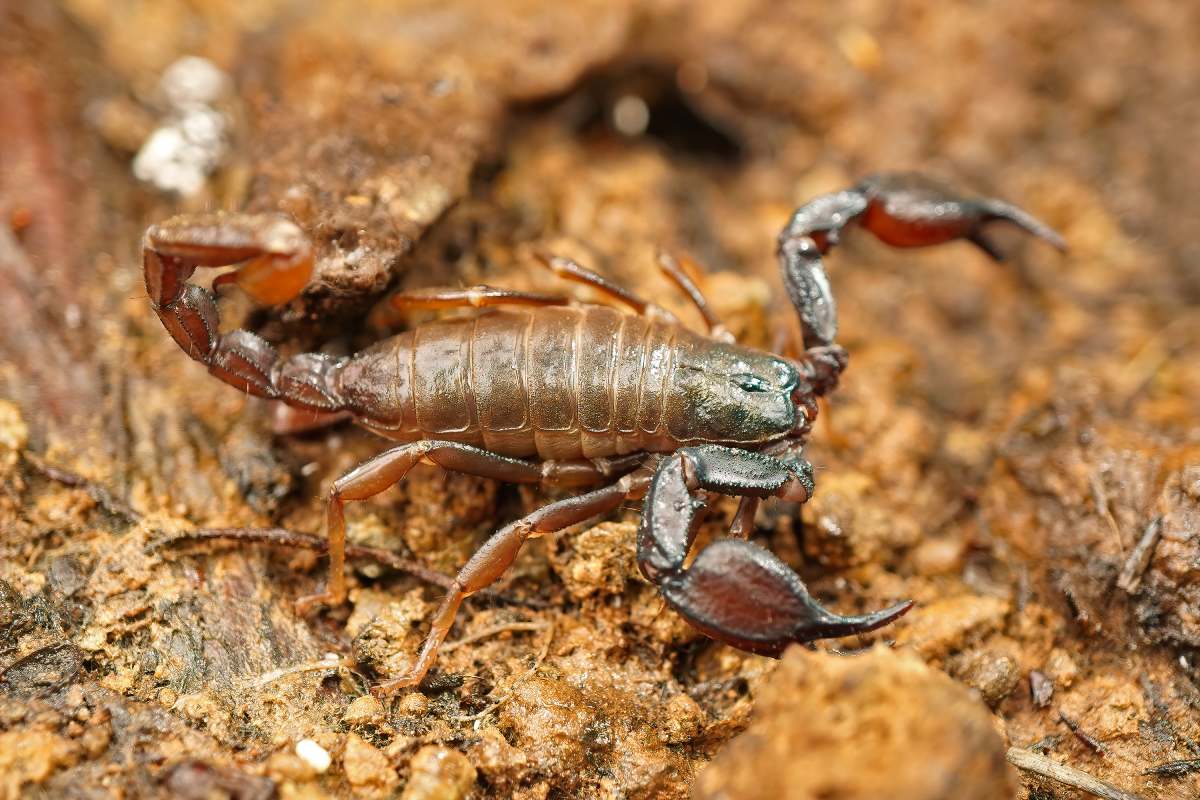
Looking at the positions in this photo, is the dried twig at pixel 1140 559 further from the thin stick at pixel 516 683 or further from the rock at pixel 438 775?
the rock at pixel 438 775

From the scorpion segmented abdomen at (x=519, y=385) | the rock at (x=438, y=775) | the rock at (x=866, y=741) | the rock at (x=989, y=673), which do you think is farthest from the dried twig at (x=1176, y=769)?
the rock at (x=438, y=775)

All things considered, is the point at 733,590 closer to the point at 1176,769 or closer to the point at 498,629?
the point at 498,629

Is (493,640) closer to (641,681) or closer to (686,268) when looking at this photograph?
(641,681)

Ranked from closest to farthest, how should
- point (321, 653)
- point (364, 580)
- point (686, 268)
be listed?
point (321, 653), point (364, 580), point (686, 268)

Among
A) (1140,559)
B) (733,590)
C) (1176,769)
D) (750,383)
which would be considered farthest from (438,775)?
(1140,559)

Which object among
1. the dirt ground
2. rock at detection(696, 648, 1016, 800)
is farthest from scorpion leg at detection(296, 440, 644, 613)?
rock at detection(696, 648, 1016, 800)

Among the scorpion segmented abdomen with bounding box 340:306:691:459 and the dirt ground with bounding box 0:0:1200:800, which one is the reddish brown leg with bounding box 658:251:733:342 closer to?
the dirt ground with bounding box 0:0:1200:800

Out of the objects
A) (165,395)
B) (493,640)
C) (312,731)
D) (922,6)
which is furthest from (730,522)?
(922,6)
